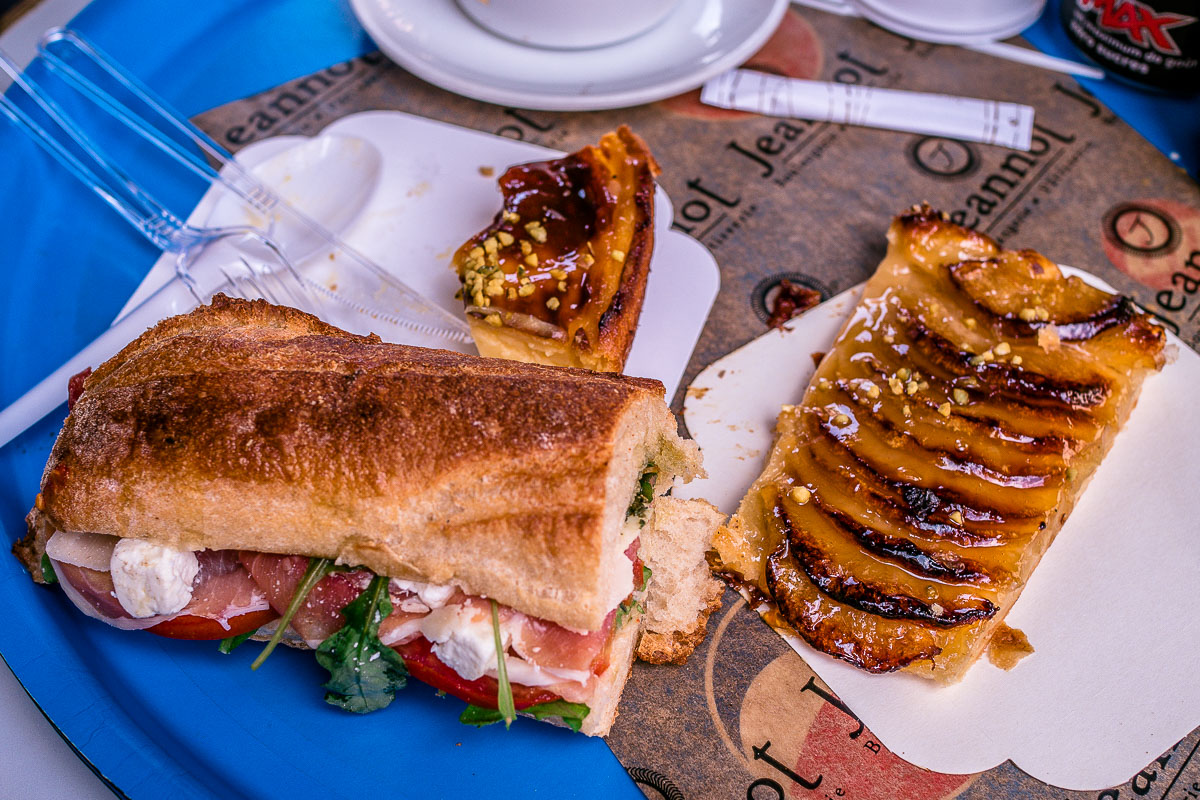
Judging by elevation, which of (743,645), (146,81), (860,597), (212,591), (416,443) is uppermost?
(146,81)

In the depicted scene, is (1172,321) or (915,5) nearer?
(1172,321)

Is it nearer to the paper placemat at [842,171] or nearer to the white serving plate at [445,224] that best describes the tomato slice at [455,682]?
the paper placemat at [842,171]

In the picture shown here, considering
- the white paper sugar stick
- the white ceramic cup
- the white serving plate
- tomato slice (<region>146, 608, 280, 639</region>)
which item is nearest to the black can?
the white paper sugar stick

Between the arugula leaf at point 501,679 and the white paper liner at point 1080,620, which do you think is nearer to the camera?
the arugula leaf at point 501,679

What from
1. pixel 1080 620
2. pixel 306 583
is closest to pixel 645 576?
pixel 306 583

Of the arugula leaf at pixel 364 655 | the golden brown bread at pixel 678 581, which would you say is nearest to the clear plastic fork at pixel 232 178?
the golden brown bread at pixel 678 581

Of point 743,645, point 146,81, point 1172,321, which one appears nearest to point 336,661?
point 743,645

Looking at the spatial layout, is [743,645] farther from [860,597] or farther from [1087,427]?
[1087,427]
